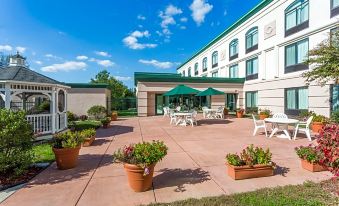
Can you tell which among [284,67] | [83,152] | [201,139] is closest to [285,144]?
[201,139]

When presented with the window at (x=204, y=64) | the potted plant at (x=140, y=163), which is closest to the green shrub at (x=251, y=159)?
the potted plant at (x=140, y=163)

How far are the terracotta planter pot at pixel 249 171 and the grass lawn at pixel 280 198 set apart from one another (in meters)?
0.64

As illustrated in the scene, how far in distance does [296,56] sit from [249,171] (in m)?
16.3

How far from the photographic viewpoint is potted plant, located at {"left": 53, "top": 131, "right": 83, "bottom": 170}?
19.6 ft

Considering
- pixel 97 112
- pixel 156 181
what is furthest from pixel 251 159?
pixel 97 112

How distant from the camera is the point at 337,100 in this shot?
1397cm

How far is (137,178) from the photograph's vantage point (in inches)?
174

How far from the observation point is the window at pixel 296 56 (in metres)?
16.9

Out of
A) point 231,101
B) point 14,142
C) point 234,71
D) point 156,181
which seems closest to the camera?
point 156,181

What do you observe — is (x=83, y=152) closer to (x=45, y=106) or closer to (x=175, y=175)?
(x=175, y=175)

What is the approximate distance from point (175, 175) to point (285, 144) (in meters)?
5.85

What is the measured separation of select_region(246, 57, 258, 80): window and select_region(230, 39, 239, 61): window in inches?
114

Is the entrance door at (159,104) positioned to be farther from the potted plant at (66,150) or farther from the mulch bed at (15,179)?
the mulch bed at (15,179)

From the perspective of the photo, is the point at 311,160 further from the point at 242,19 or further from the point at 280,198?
the point at 242,19
